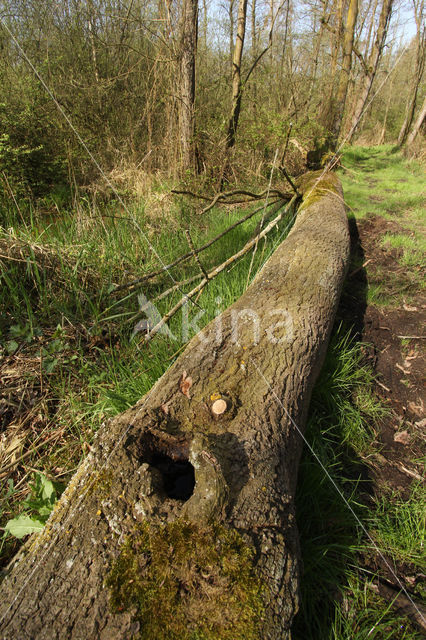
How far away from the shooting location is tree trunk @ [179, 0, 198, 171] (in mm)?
4762

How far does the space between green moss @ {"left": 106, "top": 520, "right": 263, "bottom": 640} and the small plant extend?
669mm

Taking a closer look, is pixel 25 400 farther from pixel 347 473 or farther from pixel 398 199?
pixel 398 199

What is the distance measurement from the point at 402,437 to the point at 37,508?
6.90 ft

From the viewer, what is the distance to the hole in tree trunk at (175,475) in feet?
3.99

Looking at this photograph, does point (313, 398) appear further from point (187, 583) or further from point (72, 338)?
point (72, 338)

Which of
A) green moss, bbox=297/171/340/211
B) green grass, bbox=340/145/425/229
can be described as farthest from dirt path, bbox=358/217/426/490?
green grass, bbox=340/145/425/229

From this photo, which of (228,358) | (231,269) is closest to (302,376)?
(228,358)

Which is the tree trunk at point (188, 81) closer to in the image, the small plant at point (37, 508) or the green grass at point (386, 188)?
the green grass at point (386, 188)

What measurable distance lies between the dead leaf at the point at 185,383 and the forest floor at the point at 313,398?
53cm

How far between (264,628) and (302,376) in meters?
1.08

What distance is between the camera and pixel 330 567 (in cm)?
138

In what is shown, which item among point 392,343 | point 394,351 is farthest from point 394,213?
point 394,351

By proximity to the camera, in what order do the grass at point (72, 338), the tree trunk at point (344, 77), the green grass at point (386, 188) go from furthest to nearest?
the tree trunk at point (344, 77) → the green grass at point (386, 188) → the grass at point (72, 338)

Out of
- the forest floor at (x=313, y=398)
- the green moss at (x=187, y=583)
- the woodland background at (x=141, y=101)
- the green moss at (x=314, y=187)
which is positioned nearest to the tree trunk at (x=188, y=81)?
the woodland background at (x=141, y=101)
